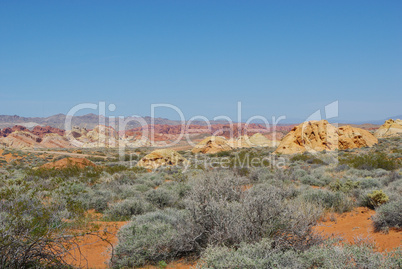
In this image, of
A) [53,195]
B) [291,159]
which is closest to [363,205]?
[53,195]

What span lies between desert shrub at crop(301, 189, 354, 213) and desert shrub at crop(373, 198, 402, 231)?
61.3 inches

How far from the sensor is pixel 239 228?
425cm

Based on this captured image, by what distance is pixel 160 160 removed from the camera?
20875mm

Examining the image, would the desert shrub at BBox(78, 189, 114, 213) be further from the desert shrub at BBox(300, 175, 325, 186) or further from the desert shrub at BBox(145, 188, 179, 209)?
the desert shrub at BBox(300, 175, 325, 186)

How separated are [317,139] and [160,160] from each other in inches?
599

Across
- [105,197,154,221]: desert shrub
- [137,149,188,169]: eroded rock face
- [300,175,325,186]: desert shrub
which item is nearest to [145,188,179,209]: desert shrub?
[105,197,154,221]: desert shrub

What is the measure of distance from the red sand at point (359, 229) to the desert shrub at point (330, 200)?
0.21m

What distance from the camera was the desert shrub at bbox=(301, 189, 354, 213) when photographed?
25.5 feet

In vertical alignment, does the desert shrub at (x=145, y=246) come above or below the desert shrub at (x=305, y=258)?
below

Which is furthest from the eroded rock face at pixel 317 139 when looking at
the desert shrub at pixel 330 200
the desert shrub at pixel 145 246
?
the desert shrub at pixel 145 246

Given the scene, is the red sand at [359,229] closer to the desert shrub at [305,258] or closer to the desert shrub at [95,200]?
the desert shrub at [305,258]

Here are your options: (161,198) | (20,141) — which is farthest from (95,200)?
(20,141)

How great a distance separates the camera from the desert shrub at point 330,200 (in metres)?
7.76

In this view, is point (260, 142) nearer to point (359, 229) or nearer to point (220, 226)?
point (359, 229)
